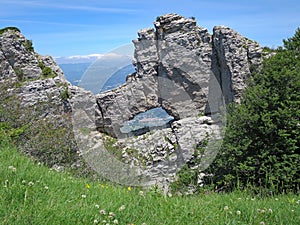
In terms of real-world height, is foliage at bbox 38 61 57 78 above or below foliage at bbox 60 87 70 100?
above

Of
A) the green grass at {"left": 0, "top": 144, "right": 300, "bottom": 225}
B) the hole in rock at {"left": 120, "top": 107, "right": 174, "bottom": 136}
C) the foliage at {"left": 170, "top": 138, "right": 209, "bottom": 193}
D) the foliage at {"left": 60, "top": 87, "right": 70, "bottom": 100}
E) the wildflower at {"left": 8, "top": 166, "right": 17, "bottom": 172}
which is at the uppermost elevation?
the foliage at {"left": 60, "top": 87, "right": 70, "bottom": 100}

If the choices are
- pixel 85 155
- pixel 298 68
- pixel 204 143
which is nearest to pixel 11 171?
pixel 85 155

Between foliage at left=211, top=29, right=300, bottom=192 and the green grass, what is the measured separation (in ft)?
37.4

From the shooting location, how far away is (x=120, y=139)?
27219 mm

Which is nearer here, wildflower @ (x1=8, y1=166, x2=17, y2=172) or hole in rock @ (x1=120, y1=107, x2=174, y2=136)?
wildflower @ (x1=8, y1=166, x2=17, y2=172)

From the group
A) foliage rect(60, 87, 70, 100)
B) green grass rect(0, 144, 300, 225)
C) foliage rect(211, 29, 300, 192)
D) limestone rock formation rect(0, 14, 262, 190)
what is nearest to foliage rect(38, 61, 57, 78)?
limestone rock formation rect(0, 14, 262, 190)

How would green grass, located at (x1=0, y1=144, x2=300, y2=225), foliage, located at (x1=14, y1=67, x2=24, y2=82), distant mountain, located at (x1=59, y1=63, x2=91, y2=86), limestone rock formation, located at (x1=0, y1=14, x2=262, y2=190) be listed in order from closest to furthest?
green grass, located at (x1=0, y1=144, x2=300, y2=225) → limestone rock formation, located at (x1=0, y1=14, x2=262, y2=190) → foliage, located at (x1=14, y1=67, x2=24, y2=82) → distant mountain, located at (x1=59, y1=63, x2=91, y2=86)

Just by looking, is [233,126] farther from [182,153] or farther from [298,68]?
[182,153]

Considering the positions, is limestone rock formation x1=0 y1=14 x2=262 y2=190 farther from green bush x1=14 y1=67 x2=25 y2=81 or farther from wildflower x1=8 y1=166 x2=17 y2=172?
wildflower x1=8 y1=166 x2=17 y2=172

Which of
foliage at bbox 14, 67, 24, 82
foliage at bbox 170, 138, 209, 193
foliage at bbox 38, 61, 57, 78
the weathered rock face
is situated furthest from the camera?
the weathered rock face

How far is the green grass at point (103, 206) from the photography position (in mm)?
3031

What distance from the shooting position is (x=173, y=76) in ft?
90.8

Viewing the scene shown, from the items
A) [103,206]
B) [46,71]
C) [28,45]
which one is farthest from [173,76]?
[103,206]

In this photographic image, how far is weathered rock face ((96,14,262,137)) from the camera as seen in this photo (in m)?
27.0
